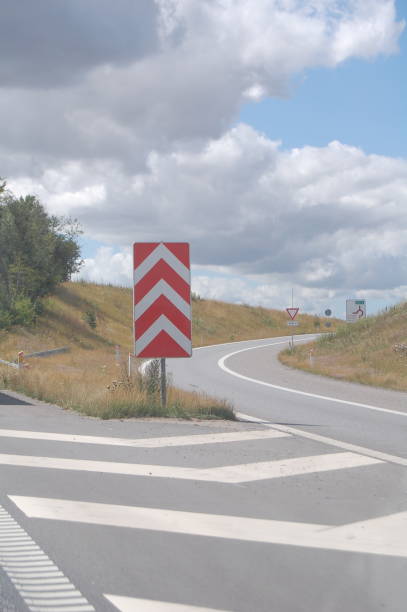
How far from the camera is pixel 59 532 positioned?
529 centimetres

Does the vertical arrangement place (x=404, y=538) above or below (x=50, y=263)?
below

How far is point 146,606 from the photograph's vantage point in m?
3.99

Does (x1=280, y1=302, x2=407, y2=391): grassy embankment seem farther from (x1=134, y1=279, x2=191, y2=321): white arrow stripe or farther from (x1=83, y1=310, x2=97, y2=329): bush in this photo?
(x1=83, y1=310, x2=97, y2=329): bush

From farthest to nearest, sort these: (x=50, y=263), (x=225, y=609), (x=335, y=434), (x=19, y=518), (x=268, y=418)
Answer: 1. (x=50, y=263)
2. (x=268, y=418)
3. (x=335, y=434)
4. (x=19, y=518)
5. (x=225, y=609)

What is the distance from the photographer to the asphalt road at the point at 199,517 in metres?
4.21

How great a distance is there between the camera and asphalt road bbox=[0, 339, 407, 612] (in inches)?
166

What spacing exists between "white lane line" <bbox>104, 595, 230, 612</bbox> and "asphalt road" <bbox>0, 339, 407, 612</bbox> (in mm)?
11

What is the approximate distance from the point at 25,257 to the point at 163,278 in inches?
1371

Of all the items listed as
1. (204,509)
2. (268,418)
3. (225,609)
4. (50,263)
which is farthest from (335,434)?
(50,263)

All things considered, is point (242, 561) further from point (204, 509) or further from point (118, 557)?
point (204, 509)

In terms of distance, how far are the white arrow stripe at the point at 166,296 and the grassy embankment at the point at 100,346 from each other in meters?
1.46

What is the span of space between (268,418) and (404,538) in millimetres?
7056

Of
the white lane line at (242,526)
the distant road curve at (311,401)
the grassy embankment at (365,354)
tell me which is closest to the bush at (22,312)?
the grassy embankment at (365,354)

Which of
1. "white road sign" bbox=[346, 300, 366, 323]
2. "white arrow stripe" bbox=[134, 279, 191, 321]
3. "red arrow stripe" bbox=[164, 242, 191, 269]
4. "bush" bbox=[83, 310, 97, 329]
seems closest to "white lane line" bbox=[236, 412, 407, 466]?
"white arrow stripe" bbox=[134, 279, 191, 321]
